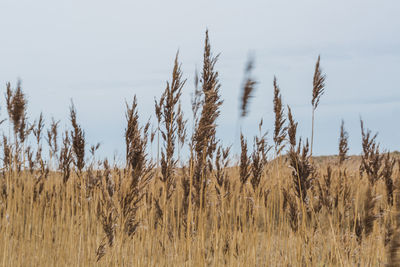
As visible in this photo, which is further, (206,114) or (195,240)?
(195,240)

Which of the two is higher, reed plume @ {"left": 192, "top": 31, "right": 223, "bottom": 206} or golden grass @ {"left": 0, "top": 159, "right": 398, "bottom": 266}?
reed plume @ {"left": 192, "top": 31, "right": 223, "bottom": 206}

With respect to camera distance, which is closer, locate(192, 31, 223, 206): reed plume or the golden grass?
locate(192, 31, 223, 206): reed plume

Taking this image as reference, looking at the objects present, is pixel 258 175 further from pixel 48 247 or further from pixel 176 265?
pixel 48 247

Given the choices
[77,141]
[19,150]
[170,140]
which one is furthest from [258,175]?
[19,150]

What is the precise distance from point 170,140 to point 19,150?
2.75 m

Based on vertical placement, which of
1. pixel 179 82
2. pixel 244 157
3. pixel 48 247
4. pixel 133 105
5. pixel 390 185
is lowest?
pixel 48 247

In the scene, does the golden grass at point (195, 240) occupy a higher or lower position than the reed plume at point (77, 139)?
lower

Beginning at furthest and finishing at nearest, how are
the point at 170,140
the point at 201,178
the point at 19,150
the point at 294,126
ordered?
A: the point at 19,150 < the point at 294,126 < the point at 201,178 < the point at 170,140

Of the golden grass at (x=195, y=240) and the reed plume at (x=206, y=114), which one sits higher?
the reed plume at (x=206, y=114)

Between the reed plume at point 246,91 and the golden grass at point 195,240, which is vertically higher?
the reed plume at point 246,91

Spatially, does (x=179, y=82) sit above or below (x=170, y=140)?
above

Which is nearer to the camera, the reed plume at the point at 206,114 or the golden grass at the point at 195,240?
the reed plume at the point at 206,114

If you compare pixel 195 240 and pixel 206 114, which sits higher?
pixel 206 114

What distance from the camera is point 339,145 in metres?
4.36
